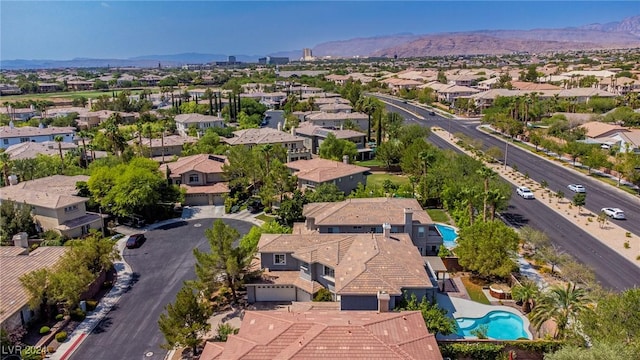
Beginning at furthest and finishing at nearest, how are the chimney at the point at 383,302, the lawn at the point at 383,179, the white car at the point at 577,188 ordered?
the lawn at the point at 383,179 → the white car at the point at 577,188 → the chimney at the point at 383,302

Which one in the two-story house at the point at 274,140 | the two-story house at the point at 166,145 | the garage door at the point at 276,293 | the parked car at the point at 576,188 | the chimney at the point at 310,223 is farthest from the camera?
the two-story house at the point at 166,145

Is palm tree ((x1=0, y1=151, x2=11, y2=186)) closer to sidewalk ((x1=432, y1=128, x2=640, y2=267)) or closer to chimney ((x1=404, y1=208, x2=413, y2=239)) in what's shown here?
chimney ((x1=404, y1=208, x2=413, y2=239))

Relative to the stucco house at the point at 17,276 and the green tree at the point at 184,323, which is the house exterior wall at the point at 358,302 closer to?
the green tree at the point at 184,323

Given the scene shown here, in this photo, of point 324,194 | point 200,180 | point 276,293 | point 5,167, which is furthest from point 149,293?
point 5,167

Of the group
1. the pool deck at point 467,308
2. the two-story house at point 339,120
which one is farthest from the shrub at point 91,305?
the two-story house at point 339,120

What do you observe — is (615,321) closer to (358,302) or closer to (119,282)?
(358,302)

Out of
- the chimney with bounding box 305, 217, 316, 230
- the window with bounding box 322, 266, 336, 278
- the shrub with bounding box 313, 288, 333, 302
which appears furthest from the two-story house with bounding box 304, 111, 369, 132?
the shrub with bounding box 313, 288, 333, 302

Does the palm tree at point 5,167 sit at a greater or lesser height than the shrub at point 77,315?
greater

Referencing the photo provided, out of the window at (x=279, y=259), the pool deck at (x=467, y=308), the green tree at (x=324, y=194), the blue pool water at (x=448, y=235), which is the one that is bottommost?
the pool deck at (x=467, y=308)
